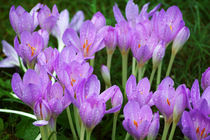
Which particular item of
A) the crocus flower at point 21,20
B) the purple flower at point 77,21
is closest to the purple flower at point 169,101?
the crocus flower at point 21,20

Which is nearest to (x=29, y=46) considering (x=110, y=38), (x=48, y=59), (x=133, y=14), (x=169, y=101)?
(x=48, y=59)

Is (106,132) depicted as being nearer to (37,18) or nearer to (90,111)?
(90,111)

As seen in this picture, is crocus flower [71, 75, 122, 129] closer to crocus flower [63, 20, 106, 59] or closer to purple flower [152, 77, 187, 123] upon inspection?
purple flower [152, 77, 187, 123]

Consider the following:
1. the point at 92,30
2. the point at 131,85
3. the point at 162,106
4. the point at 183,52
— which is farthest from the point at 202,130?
the point at 183,52

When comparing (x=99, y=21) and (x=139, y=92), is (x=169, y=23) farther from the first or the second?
(x=139, y=92)

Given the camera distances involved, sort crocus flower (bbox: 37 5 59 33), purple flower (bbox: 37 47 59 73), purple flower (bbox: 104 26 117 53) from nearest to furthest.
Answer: purple flower (bbox: 37 47 59 73), purple flower (bbox: 104 26 117 53), crocus flower (bbox: 37 5 59 33)

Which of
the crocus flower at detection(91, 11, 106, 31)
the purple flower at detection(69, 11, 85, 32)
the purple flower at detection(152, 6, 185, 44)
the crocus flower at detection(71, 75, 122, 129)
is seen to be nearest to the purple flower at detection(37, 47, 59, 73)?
the crocus flower at detection(71, 75, 122, 129)
